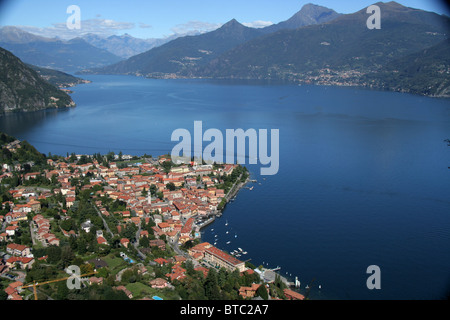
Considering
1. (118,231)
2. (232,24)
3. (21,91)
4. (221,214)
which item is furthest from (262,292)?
(232,24)

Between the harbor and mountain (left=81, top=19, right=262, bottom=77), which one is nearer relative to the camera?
the harbor

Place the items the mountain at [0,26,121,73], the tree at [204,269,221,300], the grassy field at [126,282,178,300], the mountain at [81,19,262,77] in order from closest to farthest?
the tree at [204,269,221,300] < the grassy field at [126,282,178,300] < the mountain at [81,19,262,77] < the mountain at [0,26,121,73]

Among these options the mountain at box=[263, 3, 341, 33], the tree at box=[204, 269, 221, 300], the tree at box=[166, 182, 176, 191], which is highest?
the mountain at box=[263, 3, 341, 33]

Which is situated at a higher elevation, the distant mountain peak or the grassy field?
the distant mountain peak

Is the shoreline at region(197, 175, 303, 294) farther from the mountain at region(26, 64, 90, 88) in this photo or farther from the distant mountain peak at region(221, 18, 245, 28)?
the distant mountain peak at region(221, 18, 245, 28)

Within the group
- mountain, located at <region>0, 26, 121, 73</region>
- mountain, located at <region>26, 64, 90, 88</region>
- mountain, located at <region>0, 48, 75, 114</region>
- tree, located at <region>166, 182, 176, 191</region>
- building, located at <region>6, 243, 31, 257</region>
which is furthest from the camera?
mountain, located at <region>0, 26, 121, 73</region>

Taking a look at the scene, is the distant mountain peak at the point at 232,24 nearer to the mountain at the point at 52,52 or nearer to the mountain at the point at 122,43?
the mountain at the point at 52,52

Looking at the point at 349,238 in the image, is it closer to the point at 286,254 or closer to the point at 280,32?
the point at 286,254

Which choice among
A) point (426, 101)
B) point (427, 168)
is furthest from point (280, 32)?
point (427, 168)

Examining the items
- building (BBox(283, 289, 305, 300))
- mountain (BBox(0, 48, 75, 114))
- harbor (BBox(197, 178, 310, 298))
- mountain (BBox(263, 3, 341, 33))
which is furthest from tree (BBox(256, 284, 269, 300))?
mountain (BBox(263, 3, 341, 33))
